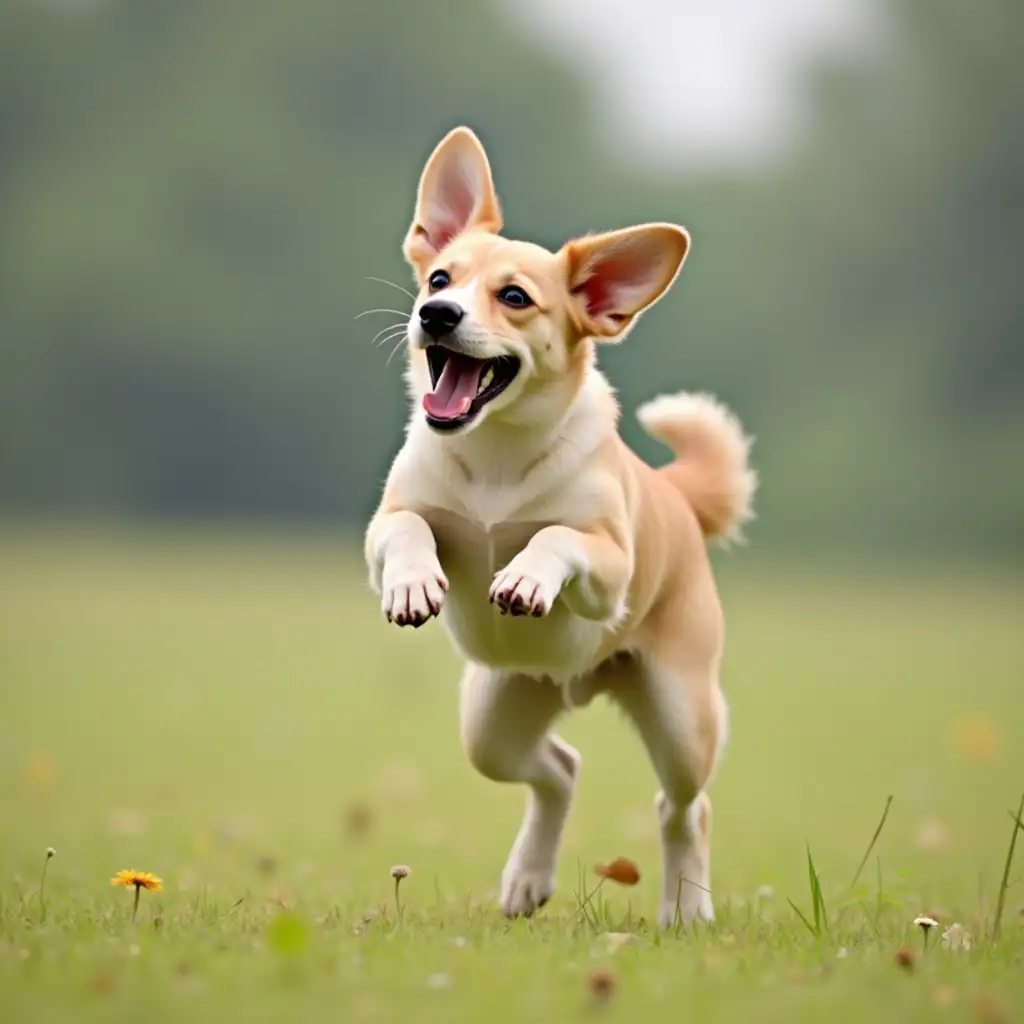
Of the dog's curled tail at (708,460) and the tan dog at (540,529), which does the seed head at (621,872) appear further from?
the dog's curled tail at (708,460)

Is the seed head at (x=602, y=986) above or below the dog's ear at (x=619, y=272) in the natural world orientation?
below

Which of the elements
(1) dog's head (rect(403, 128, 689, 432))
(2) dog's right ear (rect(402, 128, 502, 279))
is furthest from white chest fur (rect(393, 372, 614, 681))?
(2) dog's right ear (rect(402, 128, 502, 279))

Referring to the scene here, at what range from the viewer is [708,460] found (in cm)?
636

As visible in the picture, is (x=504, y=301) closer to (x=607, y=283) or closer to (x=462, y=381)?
(x=462, y=381)

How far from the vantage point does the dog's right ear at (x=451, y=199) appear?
5.61m

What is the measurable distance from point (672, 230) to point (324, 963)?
2.44 metres

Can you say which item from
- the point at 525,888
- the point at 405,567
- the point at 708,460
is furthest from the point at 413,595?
the point at 708,460

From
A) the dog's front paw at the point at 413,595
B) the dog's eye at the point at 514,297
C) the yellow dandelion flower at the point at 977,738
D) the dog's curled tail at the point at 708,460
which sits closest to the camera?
the dog's front paw at the point at 413,595

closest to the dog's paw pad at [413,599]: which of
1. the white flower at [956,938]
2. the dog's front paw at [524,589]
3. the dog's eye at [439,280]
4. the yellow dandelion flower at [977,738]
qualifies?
the dog's front paw at [524,589]

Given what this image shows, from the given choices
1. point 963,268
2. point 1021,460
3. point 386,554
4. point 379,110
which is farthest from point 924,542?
point 386,554

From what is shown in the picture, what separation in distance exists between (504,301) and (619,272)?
0.47 metres

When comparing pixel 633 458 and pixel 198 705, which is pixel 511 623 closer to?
pixel 633 458

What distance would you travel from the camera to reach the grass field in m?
3.95

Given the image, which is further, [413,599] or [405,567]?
[405,567]
